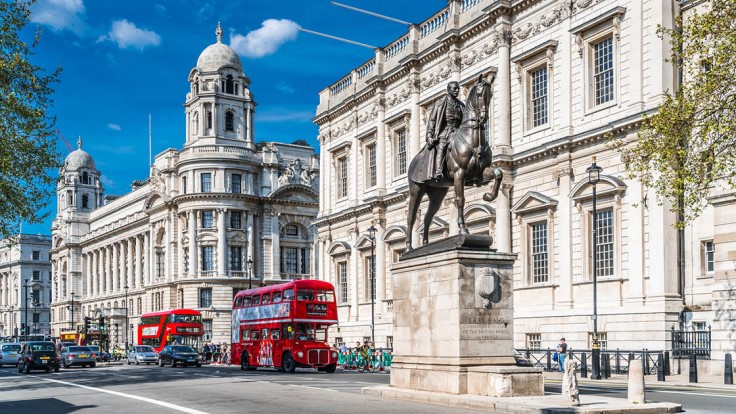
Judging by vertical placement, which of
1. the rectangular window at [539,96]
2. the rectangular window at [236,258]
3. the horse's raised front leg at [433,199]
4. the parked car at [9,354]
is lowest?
the parked car at [9,354]

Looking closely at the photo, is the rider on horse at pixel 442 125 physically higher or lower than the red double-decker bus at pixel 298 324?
higher

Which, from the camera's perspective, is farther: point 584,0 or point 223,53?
point 223,53

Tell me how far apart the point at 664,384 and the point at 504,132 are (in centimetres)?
1823

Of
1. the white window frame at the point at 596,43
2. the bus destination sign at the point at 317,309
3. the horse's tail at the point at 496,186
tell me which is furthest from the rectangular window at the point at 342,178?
the horse's tail at the point at 496,186

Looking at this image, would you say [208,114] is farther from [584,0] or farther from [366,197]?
[584,0]

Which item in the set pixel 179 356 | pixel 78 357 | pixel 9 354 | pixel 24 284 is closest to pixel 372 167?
pixel 179 356

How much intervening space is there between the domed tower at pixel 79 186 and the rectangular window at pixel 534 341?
108 m

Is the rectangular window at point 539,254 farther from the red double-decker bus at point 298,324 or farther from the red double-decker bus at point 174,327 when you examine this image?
the red double-decker bus at point 174,327

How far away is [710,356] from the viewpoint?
1134 inches

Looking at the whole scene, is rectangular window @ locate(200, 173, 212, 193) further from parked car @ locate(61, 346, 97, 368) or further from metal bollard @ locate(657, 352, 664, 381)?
metal bollard @ locate(657, 352, 664, 381)

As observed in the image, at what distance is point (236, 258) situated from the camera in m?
91.6

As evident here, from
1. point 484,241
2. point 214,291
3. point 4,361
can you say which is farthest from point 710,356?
point 214,291

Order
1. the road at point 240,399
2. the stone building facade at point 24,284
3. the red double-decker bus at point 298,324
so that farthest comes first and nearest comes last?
the stone building facade at point 24,284, the red double-decker bus at point 298,324, the road at point 240,399

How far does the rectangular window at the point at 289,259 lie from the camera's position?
95.1m
